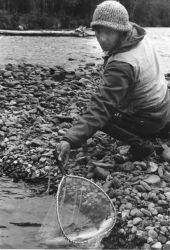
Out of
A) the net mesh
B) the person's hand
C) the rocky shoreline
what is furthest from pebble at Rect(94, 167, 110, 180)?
the person's hand

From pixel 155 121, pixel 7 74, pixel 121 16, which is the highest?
pixel 121 16

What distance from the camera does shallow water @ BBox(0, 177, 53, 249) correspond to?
12.3 feet

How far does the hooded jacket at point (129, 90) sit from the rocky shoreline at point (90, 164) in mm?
537

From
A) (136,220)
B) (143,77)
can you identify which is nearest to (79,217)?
(136,220)

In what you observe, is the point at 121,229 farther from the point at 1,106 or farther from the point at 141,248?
the point at 1,106

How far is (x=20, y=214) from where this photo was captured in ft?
13.7

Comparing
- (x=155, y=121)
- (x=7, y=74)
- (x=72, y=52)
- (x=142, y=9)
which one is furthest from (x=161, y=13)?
(x=155, y=121)

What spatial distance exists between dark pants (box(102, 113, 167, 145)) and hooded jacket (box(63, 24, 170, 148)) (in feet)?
0.13

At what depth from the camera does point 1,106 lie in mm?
7074

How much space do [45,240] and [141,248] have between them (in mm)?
762

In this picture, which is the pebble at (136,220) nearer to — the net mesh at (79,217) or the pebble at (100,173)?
the net mesh at (79,217)

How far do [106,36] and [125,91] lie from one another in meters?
0.51

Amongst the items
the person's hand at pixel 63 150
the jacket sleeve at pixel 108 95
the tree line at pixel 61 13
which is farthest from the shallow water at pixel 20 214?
the tree line at pixel 61 13

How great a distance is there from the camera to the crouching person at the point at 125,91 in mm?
3950
